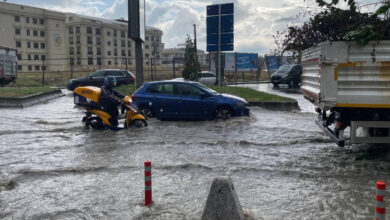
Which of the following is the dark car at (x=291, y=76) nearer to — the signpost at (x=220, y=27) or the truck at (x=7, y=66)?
the signpost at (x=220, y=27)

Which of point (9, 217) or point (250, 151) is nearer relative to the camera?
point (9, 217)

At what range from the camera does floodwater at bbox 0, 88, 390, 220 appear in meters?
5.05

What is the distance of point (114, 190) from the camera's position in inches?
227

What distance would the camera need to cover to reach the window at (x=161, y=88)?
12672mm

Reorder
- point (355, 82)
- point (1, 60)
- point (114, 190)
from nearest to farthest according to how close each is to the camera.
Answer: point (114, 190) < point (355, 82) < point (1, 60)

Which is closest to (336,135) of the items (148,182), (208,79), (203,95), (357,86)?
(357,86)

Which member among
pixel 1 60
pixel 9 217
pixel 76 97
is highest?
pixel 1 60

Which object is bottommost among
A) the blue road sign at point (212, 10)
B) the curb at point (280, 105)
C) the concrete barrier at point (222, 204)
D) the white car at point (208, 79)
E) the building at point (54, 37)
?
the concrete barrier at point (222, 204)

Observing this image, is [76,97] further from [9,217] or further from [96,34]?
[96,34]

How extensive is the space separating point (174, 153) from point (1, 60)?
2288 cm

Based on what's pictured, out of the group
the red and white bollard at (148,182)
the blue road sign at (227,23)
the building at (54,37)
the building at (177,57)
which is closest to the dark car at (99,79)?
the blue road sign at (227,23)

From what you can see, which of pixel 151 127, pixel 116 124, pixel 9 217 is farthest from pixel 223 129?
pixel 9 217

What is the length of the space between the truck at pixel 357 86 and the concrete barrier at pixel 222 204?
9.59 feet

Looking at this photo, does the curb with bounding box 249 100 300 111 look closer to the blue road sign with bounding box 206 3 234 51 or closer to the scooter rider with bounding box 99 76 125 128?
the scooter rider with bounding box 99 76 125 128
